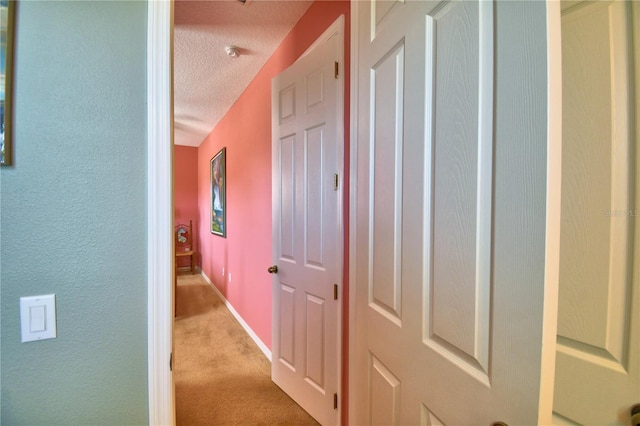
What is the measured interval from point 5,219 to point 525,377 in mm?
1190

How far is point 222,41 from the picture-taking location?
81.9 inches

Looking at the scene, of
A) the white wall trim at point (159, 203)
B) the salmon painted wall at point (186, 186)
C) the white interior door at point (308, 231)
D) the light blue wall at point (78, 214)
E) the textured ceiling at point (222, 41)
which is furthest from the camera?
the salmon painted wall at point (186, 186)

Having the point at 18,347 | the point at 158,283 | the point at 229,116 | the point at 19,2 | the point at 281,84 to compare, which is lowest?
the point at 18,347

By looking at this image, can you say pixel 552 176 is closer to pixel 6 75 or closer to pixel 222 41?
pixel 6 75

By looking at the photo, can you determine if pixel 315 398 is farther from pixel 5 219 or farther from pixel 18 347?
pixel 5 219

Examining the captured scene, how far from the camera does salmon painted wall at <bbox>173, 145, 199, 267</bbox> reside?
5539 mm

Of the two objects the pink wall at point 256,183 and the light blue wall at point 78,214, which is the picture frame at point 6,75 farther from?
the pink wall at point 256,183

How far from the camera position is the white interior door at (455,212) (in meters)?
0.44

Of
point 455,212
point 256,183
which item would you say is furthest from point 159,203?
point 256,183

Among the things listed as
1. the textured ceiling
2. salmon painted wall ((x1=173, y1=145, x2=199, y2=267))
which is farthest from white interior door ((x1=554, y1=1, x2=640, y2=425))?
salmon painted wall ((x1=173, y1=145, x2=199, y2=267))

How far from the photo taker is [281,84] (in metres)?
1.89

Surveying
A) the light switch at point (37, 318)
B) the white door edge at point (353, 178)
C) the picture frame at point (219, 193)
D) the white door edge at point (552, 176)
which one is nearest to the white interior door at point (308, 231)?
the white door edge at point (353, 178)

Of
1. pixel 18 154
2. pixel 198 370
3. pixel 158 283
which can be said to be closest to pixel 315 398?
pixel 198 370

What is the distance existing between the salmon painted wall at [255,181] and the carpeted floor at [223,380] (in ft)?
0.73
